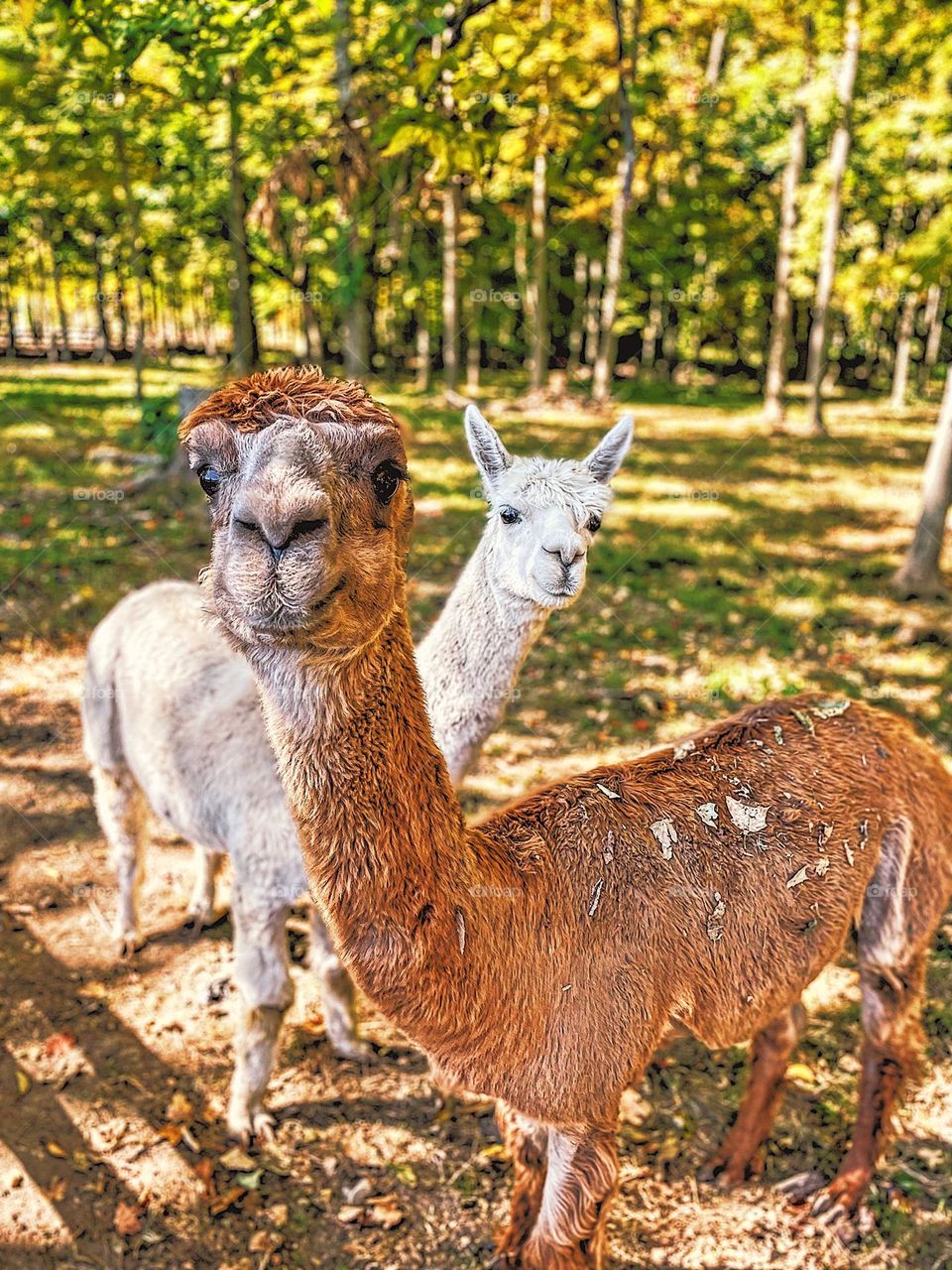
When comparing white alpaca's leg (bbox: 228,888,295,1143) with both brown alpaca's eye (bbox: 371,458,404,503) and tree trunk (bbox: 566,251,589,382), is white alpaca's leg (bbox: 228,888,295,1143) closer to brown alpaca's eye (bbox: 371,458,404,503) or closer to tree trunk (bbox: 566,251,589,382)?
brown alpaca's eye (bbox: 371,458,404,503)

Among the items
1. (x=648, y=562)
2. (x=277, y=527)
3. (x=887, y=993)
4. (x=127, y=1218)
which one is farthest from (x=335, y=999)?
(x=648, y=562)

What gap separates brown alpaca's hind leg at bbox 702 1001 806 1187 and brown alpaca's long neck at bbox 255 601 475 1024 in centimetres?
199

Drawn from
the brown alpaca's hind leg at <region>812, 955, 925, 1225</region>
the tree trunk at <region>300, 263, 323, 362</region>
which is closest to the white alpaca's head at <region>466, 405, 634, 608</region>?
the brown alpaca's hind leg at <region>812, 955, 925, 1225</region>

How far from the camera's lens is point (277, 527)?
1.63m

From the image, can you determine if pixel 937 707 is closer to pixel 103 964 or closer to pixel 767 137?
pixel 103 964

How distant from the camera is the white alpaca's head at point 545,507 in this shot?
2.77 m

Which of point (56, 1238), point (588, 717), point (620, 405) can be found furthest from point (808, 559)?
point (620, 405)

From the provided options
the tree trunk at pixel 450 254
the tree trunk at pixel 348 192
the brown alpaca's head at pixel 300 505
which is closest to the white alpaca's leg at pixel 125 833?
the brown alpaca's head at pixel 300 505

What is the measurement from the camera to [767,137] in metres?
22.0

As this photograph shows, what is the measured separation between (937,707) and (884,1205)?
185 inches

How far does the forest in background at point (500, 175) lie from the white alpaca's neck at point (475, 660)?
5.61 ft

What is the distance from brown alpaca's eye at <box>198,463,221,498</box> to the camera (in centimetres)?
182

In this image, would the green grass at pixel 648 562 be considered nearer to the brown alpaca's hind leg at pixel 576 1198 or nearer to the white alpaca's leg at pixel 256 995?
the white alpaca's leg at pixel 256 995

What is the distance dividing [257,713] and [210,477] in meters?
2.15
